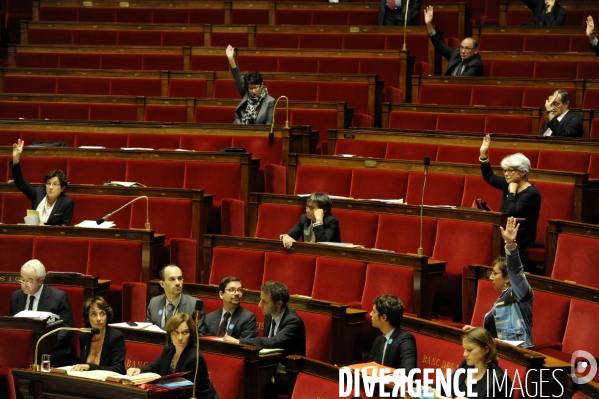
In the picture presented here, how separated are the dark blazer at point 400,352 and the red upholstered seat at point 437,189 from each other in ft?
2.23

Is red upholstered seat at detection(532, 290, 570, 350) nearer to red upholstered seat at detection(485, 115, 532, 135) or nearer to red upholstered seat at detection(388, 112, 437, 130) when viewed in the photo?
red upholstered seat at detection(485, 115, 532, 135)

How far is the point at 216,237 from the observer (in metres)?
2.01

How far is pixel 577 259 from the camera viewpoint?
1758 mm

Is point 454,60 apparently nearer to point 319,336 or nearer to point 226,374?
point 319,336

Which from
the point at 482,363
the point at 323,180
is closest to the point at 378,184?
the point at 323,180

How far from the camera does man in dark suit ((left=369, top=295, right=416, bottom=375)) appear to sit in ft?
4.83

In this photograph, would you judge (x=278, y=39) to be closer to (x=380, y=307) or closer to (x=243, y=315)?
(x=243, y=315)

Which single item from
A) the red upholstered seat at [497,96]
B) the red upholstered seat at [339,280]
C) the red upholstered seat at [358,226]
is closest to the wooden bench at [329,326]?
the red upholstered seat at [339,280]

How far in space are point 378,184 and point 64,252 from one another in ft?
2.38

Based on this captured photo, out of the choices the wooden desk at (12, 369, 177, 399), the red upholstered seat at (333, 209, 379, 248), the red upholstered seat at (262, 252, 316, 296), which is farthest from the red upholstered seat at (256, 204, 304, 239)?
the wooden desk at (12, 369, 177, 399)

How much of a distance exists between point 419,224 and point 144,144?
0.92 m

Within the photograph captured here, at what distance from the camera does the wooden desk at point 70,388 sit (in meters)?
1.38

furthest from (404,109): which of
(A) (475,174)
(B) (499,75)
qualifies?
(A) (475,174)

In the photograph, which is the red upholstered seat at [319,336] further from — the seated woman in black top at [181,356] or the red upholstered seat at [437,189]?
the red upholstered seat at [437,189]
